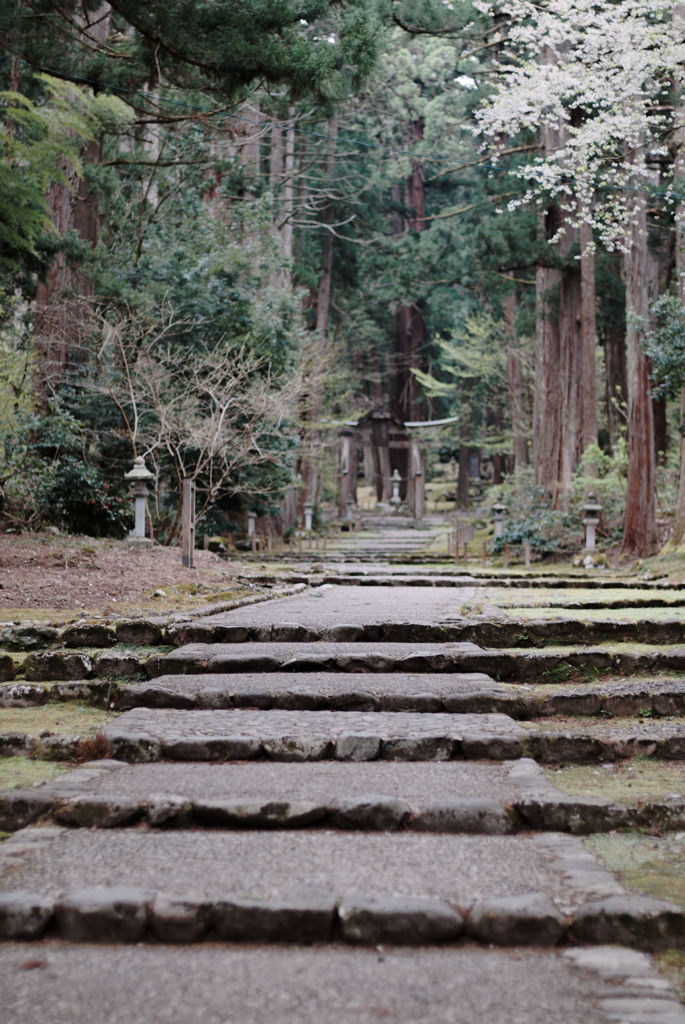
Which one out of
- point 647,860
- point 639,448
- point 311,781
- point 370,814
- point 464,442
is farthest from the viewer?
point 464,442

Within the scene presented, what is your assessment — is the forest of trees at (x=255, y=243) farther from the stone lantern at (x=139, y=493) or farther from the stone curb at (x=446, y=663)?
the stone curb at (x=446, y=663)

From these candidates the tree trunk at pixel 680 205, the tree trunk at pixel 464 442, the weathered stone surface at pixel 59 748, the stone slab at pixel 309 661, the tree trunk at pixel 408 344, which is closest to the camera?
the weathered stone surface at pixel 59 748

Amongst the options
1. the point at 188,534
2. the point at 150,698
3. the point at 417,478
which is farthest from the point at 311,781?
the point at 417,478

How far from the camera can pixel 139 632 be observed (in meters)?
6.59

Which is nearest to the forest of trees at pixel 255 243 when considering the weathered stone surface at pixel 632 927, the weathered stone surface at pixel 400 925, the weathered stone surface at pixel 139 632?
the weathered stone surface at pixel 139 632

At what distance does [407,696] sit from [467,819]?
5.19 ft

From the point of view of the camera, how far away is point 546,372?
20953 millimetres

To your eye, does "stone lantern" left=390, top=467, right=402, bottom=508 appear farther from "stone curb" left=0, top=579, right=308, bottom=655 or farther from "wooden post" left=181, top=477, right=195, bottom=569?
"stone curb" left=0, top=579, right=308, bottom=655

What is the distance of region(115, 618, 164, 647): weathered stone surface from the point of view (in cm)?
656

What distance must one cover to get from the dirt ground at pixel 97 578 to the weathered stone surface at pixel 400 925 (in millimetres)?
5160

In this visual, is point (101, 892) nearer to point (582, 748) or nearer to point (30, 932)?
point (30, 932)

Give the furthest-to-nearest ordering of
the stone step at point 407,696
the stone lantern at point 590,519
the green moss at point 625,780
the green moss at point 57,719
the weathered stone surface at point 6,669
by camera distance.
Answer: the stone lantern at point 590,519
the weathered stone surface at point 6,669
the stone step at point 407,696
the green moss at point 57,719
the green moss at point 625,780

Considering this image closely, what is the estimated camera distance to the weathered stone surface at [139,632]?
6.56 m

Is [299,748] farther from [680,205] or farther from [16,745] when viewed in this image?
[680,205]
